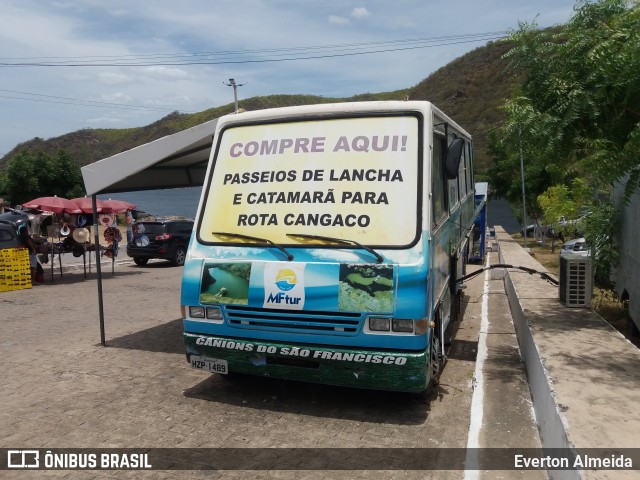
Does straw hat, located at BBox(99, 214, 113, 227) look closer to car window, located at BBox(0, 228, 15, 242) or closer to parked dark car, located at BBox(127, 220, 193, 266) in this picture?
parked dark car, located at BBox(127, 220, 193, 266)

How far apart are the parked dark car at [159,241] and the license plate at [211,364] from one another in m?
14.5

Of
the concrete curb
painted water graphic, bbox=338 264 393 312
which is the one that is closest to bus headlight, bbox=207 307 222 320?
painted water graphic, bbox=338 264 393 312

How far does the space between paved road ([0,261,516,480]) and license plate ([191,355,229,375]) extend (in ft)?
1.22

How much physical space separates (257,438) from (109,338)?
15.3ft

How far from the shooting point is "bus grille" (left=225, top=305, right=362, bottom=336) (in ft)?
16.6

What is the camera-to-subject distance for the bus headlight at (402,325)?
4.98 meters

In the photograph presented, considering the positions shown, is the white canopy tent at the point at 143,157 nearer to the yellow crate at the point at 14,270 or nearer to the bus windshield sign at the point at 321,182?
the bus windshield sign at the point at 321,182

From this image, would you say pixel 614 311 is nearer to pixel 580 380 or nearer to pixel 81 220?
pixel 580 380

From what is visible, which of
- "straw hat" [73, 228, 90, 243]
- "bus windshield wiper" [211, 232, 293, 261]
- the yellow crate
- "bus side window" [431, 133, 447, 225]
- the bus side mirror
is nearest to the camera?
"bus windshield wiper" [211, 232, 293, 261]

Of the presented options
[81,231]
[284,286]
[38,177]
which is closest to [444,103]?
[38,177]

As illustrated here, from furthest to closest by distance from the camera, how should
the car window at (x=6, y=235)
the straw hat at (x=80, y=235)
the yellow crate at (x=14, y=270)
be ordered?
the straw hat at (x=80, y=235) → the car window at (x=6, y=235) → the yellow crate at (x=14, y=270)

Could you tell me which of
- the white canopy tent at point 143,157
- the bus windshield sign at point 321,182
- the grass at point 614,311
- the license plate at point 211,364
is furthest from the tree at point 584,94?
the license plate at point 211,364

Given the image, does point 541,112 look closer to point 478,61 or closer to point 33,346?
point 33,346

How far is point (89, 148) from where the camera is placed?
479ft
